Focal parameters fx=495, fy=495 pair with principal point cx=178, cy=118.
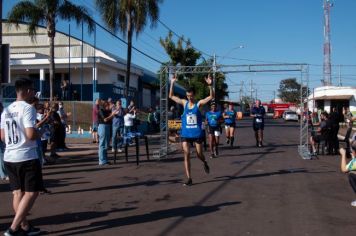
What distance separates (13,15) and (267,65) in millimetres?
15206

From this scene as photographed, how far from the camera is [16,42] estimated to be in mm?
53000

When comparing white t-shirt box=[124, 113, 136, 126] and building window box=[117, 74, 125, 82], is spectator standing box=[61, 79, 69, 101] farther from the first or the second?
white t-shirt box=[124, 113, 136, 126]

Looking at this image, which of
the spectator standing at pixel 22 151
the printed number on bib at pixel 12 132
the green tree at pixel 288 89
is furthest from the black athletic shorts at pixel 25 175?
the green tree at pixel 288 89

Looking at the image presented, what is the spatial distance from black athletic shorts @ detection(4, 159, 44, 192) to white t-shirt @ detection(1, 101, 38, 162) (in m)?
0.06

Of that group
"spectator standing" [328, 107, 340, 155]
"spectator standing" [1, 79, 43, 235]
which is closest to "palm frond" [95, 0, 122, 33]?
"spectator standing" [328, 107, 340, 155]

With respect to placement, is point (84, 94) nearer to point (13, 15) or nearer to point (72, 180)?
point (13, 15)

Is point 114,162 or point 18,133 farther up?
point 18,133

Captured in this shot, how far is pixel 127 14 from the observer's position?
89.1 feet

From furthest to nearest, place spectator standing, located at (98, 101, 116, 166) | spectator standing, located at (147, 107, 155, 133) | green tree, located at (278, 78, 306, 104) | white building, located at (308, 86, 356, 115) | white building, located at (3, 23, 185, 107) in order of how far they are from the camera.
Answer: green tree, located at (278, 78, 306, 104)
white building, located at (308, 86, 356, 115)
white building, located at (3, 23, 185, 107)
spectator standing, located at (147, 107, 155, 133)
spectator standing, located at (98, 101, 116, 166)

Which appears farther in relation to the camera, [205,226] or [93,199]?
[93,199]

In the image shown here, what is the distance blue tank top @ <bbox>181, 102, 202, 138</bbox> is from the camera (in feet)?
33.8

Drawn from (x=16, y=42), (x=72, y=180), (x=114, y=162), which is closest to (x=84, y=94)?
(x=16, y=42)

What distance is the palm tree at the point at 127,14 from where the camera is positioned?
26.9 m

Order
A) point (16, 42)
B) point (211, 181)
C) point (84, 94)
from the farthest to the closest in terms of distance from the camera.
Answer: point (16, 42) → point (84, 94) → point (211, 181)
